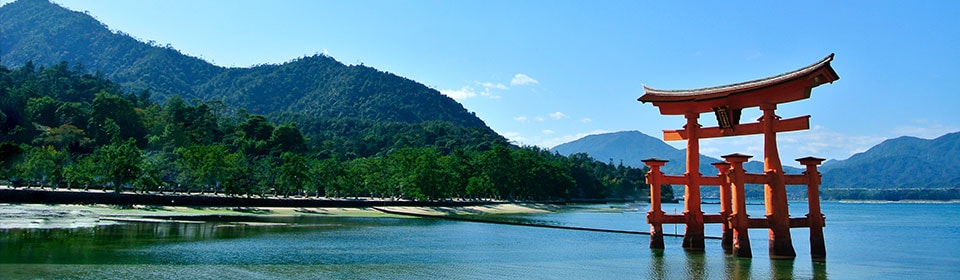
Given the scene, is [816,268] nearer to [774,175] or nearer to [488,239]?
[774,175]

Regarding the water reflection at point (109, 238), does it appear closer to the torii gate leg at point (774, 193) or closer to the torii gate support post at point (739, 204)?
the torii gate support post at point (739, 204)

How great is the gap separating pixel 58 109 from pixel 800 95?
307 feet

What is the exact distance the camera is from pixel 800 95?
883 inches

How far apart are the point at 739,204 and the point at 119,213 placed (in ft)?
125

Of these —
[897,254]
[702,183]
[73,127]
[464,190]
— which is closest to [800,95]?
[702,183]

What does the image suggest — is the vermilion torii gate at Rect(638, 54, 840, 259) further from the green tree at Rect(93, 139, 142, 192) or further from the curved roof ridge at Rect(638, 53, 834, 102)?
the green tree at Rect(93, 139, 142, 192)

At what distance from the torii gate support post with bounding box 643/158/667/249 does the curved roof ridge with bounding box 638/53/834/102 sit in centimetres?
262

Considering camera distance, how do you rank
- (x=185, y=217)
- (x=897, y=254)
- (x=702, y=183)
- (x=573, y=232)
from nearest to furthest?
(x=702, y=183), (x=897, y=254), (x=573, y=232), (x=185, y=217)

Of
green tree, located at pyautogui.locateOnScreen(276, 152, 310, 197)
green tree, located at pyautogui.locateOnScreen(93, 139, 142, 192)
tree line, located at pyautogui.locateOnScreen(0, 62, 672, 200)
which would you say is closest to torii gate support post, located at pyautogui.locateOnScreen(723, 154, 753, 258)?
green tree, located at pyautogui.locateOnScreen(93, 139, 142, 192)

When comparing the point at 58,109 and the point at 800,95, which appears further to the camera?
the point at 58,109

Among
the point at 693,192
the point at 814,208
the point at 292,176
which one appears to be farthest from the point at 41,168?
the point at 814,208

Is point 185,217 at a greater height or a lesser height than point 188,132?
lesser

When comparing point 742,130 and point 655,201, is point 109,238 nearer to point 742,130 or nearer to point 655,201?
point 655,201

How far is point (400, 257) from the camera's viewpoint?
83.8 ft
